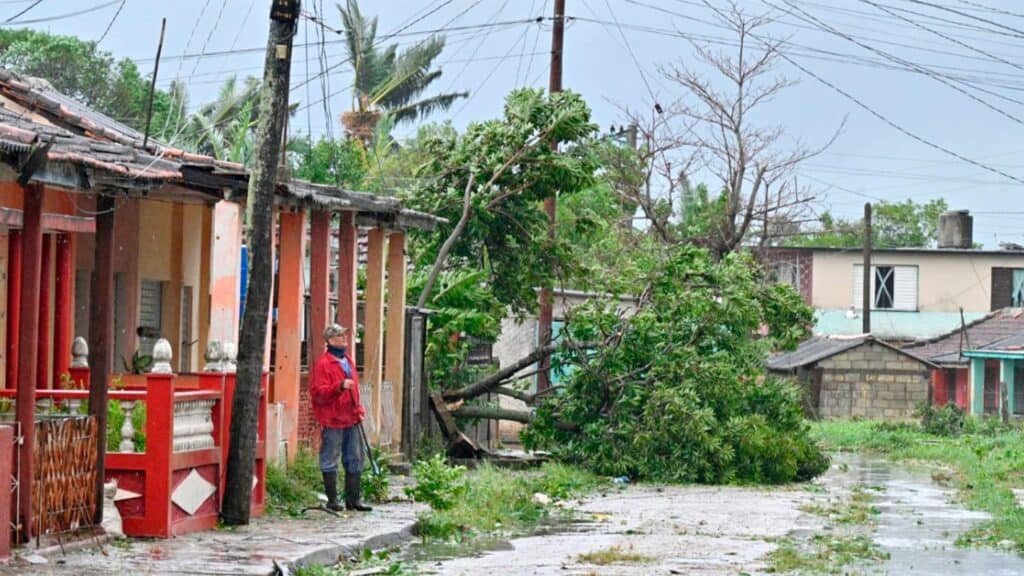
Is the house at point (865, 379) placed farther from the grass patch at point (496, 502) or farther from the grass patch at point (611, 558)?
the grass patch at point (611, 558)

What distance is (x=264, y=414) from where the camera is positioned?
17.1m

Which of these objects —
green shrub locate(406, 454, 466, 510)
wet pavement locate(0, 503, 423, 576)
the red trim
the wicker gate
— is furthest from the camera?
green shrub locate(406, 454, 466, 510)

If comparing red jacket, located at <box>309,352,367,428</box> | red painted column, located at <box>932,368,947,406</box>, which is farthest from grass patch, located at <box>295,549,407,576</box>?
red painted column, located at <box>932,368,947,406</box>

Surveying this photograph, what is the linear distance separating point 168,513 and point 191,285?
8.11m

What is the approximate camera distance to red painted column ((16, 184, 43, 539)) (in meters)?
12.9

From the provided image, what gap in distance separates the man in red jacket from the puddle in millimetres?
5528

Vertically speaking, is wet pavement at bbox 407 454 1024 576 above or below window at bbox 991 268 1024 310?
below

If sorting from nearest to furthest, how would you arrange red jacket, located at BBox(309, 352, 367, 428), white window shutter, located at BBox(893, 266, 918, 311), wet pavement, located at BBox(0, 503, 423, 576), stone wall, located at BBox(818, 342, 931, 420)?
wet pavement, located at BBox(0, 503, 423, 576)
red jacket, located at BBox(309, 352, 367, 428)
stone wall, located at BBox(818, 342, 931, 420)
white window shutter, located at BBox(893, 266, 918, 311)

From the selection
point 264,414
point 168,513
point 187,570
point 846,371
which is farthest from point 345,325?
point 846,371

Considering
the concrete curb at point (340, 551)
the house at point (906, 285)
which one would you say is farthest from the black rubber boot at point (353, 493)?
the house at point (906, 285)

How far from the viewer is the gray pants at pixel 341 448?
59.3 feet

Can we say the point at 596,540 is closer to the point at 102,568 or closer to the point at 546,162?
the point at 102,568

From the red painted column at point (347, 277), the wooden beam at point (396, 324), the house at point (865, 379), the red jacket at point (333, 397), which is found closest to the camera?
the red jacket at point (333, 397)

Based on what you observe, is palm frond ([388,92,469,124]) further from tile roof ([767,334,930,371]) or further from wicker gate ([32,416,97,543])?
wicker gate ([32,416,97,543])
